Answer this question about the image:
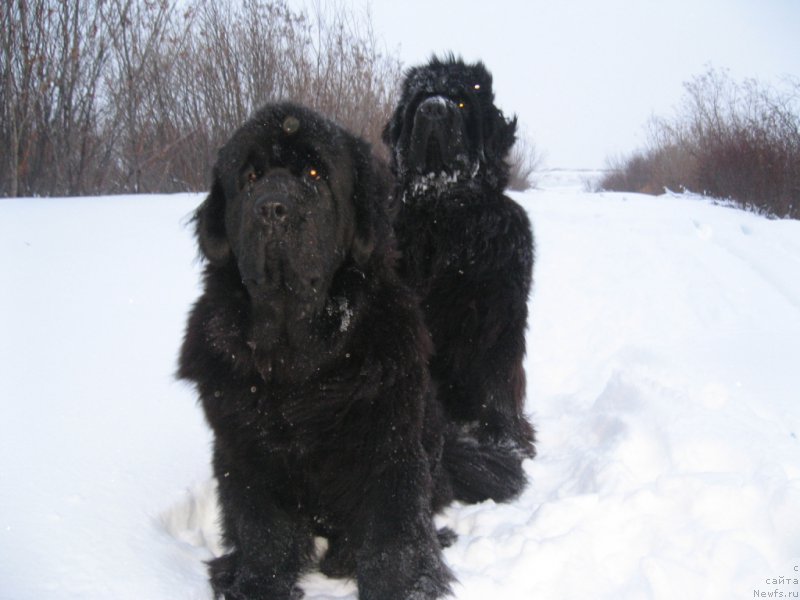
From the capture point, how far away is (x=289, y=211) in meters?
1.93

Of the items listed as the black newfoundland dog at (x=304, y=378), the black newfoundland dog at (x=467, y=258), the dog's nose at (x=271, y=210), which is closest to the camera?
the dog's nose at (x=271, y=210)

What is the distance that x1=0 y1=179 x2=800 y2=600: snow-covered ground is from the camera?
6.75 ft

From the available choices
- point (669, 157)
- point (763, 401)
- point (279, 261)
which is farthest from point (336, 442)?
point (669, 157)

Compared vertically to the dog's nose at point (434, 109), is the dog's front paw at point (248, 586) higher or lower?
lower

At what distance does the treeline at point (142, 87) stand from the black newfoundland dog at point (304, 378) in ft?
15.1

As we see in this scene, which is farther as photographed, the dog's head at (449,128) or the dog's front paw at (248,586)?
the dog's head at (449,128)

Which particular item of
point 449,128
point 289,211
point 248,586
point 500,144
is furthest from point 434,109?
point 248,586

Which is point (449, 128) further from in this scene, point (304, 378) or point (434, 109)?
point (304, 378)

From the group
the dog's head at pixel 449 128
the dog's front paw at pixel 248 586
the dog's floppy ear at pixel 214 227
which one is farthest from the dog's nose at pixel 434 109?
the dog's front paw at pixel 248 586

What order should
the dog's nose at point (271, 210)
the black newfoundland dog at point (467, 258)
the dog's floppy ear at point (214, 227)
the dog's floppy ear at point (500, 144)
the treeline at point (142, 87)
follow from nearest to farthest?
1. the dog's nose at point (271, 210)
2. the dog's floppy ear at point (214, 227)
3. the black newfoundland dog at point (467, 258)
4. the dog's floppy ear at point (500, 144)
5. the treeline at point (142, 87)

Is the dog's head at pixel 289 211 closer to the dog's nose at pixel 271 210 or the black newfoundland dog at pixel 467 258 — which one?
the dog's nose at pixel 271 210

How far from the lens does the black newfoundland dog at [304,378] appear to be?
2.01 metres

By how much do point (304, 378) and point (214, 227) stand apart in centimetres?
55

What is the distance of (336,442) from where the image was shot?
2.05m
